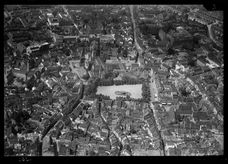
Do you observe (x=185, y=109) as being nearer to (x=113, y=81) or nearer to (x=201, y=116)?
(x=201, y=116)

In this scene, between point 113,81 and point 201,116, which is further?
point 113,81

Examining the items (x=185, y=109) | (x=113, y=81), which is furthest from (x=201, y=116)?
(x=113, y=81)

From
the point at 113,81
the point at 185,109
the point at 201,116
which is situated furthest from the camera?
the point at 113,81

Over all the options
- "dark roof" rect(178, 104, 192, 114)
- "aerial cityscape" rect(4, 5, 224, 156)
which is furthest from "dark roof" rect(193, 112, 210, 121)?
"dark roof" rect(178, 104, 192, 114)

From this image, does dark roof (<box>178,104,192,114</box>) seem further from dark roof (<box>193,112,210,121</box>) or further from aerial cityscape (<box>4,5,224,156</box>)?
dark roof (<box>193,112,210,121</box>)

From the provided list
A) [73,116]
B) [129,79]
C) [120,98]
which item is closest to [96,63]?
[129,79]

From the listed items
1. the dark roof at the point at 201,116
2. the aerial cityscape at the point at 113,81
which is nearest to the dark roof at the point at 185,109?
the aerial cityscape at the point at 113,81

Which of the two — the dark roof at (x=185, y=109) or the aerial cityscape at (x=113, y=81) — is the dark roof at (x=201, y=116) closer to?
the aerial cityscape at (x=113, y=81)

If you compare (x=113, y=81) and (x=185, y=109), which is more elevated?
(x=113, y=81)
